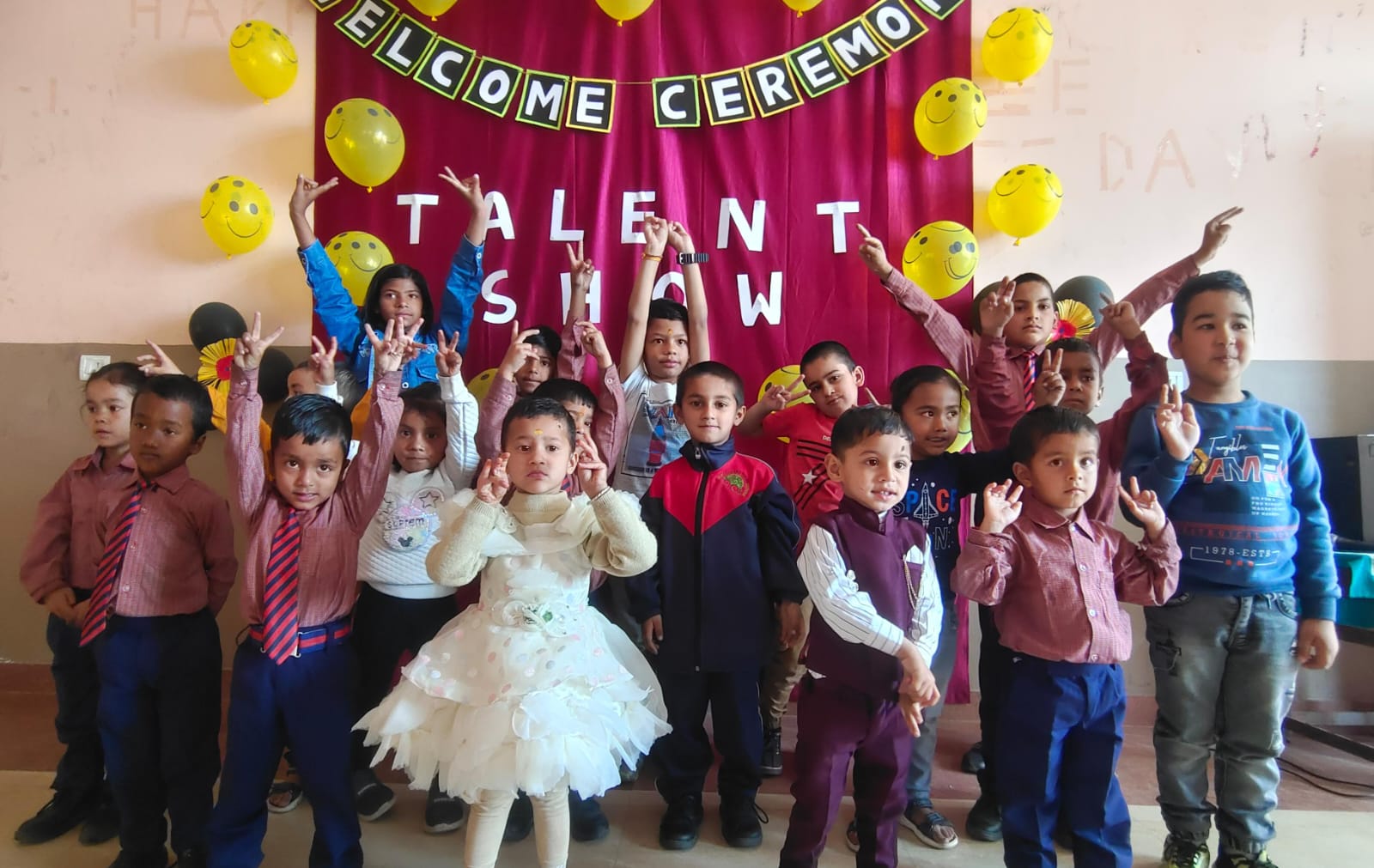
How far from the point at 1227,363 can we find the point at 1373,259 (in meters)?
1.84

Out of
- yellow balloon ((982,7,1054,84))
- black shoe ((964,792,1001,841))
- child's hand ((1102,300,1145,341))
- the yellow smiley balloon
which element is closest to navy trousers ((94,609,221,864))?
black shoe ((964,792,1001,841))

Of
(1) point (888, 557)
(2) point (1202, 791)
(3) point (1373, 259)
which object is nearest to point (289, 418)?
(1) point (888, 557)

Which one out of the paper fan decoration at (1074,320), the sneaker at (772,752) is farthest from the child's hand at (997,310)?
the sneaker at (772,752)

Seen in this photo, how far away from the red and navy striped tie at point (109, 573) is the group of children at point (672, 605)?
0.03 feet

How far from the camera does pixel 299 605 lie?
177 centimetres

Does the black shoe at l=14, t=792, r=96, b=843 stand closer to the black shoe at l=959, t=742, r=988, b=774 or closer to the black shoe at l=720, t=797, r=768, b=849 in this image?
the black shoe at l=720, t=797, r=768, b=849

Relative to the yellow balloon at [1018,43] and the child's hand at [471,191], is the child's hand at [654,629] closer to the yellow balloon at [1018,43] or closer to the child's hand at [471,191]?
the child's hand at [471,191]

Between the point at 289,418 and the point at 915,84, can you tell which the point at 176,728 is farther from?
the point at 915,84

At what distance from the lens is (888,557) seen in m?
1.73

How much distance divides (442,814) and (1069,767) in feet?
5.47

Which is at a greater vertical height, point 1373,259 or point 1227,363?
point 1373,259

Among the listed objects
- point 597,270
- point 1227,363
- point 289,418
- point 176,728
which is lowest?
point 176,728

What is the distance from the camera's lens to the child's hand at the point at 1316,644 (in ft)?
6.13

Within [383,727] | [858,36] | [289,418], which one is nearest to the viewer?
[383,727]
